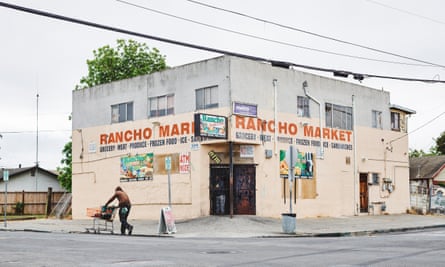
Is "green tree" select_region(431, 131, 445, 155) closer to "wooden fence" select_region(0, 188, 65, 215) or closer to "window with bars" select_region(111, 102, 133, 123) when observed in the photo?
"wooden fence" select_region(0, 188, 65, 215)

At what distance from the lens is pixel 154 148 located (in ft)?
101

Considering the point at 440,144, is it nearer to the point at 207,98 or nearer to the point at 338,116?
the point at 338,116

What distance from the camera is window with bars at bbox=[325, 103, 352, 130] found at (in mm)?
32875

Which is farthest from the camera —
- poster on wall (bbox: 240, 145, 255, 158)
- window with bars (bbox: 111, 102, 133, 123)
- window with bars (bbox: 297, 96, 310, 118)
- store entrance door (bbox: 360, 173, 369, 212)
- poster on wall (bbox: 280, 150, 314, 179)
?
store entrance door (bbox: 360, 173, 369, 212)

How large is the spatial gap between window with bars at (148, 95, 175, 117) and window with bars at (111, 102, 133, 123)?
5.22ft

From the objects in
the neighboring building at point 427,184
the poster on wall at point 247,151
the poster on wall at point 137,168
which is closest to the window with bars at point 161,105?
the poster on wall at point 137,168

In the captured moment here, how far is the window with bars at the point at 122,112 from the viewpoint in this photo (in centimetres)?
3253

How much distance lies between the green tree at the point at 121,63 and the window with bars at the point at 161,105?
589 inches

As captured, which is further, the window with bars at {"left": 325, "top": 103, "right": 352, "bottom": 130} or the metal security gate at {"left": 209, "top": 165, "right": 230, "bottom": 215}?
the window with bars at {"left": 325, "top": 103, "right": 352, "bottom": 130}

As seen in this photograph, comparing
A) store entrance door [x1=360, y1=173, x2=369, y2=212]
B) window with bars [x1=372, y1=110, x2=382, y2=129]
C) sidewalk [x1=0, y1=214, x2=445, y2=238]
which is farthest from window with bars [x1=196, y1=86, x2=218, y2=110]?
window with bars [x1=372, y1=110, x2=382, y2=129]

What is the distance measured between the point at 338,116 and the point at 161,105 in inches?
372

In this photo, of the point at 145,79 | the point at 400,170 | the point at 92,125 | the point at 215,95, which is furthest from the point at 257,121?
the point at 400,170

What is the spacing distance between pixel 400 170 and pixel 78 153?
18.7 metres

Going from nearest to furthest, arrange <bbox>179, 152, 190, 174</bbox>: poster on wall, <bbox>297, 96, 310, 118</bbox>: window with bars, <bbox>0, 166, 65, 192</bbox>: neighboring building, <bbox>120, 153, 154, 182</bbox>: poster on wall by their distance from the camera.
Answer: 1. <bbox>179, 152, 190, 174</bbox>: poster on wall
2. <bbox>120, 153, 154, 182</bbox>: poster on wall
3. <bbox>297, 96, 310, 118</bbox>: window with bars
4. <bbox>0, 166, 65, 192</bbox>: neighboring building
